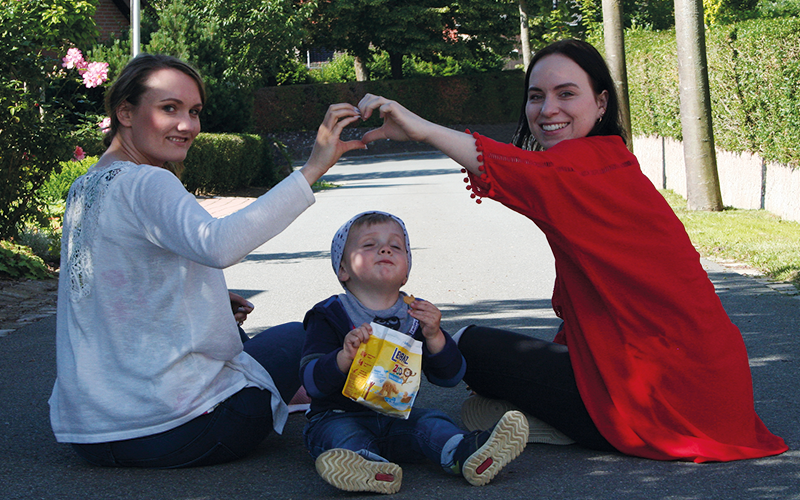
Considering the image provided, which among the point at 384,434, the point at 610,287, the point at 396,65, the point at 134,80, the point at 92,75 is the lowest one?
the point at 384,434

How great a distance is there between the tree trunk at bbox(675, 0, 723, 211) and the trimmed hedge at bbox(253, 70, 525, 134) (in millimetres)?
27803

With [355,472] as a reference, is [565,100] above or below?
above

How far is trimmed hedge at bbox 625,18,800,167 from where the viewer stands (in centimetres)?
1065

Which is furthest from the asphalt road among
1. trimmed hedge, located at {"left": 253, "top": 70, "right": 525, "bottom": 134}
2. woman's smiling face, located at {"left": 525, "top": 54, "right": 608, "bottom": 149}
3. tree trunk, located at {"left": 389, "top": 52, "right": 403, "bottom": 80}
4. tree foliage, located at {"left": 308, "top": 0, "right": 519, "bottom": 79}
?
tree trunk, located at {"left": 389, "top": 52, "right": 403, "bottom": 80}

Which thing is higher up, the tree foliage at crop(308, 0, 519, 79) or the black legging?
the tree foliage at crop(308, 0, 519, 79)

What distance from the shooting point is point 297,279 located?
870cm

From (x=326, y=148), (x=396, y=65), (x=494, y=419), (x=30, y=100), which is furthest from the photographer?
(x=396, y=65)

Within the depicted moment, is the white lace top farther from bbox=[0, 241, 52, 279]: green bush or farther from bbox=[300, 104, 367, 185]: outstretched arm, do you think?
bbox=[0, 241, 52, 279]: green bush

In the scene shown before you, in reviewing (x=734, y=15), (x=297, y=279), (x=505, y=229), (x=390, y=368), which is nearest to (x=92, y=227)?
(x=390, y=368)

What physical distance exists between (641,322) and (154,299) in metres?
1.78

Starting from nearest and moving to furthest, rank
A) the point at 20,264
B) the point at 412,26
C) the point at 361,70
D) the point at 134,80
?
the point at 134,80 < the point at 20,264 < the point at 412,26 < the point at 361,70

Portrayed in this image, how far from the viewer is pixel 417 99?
1644 inches

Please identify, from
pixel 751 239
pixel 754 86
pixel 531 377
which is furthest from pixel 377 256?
pixel 754 86

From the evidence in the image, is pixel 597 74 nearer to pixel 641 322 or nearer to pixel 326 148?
pixel 641 322
